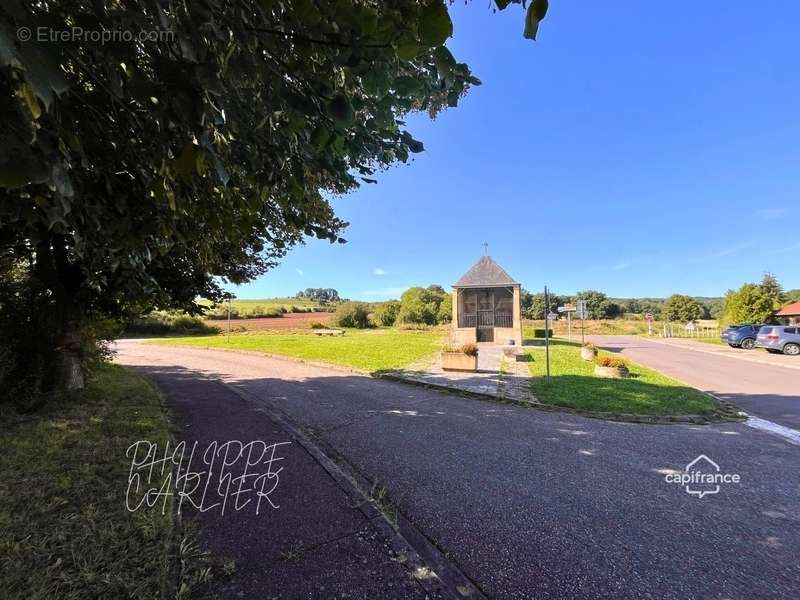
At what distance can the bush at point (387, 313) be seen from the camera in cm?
4365

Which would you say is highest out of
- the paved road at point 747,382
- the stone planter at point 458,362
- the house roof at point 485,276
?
the house roof at point 485,276

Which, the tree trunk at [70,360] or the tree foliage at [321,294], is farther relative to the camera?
the tree foliage at [321,294]

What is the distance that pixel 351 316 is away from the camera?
4003 centimetres

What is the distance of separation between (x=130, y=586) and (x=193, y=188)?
2.49m

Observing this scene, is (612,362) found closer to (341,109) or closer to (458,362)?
(458,362)

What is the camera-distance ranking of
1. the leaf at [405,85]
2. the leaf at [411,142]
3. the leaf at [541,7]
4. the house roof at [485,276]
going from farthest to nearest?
the house roof at [485,276]
the leaf at [411,142]
the leaf at [405,85]
the leaf at [541,7]

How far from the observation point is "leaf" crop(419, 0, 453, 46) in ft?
4.25

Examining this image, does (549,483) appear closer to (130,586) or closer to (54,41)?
(130,586)

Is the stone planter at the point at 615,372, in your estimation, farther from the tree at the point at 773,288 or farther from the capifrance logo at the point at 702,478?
the tree at the point at 773,288

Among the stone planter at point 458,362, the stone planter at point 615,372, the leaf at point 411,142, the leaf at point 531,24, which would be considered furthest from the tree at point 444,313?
the leaf at point 531,24

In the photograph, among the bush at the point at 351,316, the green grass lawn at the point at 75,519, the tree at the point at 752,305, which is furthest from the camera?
the bush at the point at 351,316

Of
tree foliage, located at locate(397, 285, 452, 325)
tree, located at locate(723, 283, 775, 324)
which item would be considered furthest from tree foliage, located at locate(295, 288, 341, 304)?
tree, located at locate(723, 283, 775, 324)

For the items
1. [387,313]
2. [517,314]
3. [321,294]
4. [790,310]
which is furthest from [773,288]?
[321,294]

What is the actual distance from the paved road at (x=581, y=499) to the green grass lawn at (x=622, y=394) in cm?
76
